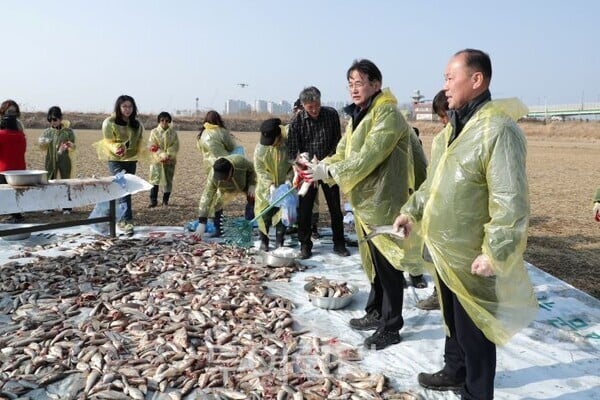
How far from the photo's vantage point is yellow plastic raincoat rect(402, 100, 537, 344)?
2650 millimetres

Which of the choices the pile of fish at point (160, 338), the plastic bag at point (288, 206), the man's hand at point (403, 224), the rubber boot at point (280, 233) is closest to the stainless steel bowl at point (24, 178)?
the pile of fish at point (160, 338)

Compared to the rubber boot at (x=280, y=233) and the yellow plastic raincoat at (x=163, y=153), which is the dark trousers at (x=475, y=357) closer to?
the rubber boot at (x=280, y=233)

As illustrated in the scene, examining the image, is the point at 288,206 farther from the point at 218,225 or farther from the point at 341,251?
the point at 218,225

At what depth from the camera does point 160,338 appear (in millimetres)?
4234

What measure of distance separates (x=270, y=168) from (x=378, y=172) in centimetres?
286

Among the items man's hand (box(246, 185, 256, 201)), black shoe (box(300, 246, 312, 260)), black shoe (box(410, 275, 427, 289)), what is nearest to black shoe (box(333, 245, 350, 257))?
black shoe (box(300, 246, 312, 260))

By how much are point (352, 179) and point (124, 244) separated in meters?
4.31

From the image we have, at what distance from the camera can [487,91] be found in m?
2.91

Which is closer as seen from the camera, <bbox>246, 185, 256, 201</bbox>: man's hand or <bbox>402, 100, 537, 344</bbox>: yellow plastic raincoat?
<bbox>402, 100, 537, 344</bbox>: yellow plastic raincoat

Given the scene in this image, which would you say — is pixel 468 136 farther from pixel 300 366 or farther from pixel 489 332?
pixel 300 366

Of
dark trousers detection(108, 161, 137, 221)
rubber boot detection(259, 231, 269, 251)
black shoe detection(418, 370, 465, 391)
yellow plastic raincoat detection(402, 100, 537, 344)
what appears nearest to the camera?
yellow plastic raincoat detection(402, 100, 537, 344)

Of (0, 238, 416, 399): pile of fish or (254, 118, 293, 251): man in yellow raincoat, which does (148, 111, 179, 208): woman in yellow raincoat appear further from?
(0, 238, 416, 399): pile of fish

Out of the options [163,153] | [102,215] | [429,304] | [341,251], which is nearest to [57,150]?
[163,153]

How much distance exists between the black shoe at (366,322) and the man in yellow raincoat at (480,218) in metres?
1.52
